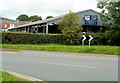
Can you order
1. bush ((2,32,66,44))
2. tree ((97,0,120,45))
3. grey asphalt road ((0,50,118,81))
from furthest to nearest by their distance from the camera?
1. bush ((2,32,66,44))
2. tree ((97,0,120,45))
3. grey asphalt road ((0,50,118,81))

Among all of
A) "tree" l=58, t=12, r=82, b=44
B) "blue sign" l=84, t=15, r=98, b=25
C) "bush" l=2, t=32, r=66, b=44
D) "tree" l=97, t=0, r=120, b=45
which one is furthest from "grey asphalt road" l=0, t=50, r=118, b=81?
"blue sign" l=84, t=15, r=98, b=25

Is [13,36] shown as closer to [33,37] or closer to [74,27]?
[33,37]

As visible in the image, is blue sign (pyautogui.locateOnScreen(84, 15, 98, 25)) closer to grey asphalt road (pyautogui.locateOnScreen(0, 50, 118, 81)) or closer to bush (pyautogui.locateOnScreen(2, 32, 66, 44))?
bush (pyautogui.locateOnScreen(2, 32, 66, 44))

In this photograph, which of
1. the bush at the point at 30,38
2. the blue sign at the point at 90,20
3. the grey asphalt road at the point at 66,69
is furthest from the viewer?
the blue sign at the point at 90,20

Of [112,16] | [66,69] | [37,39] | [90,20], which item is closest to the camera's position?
[66,69]

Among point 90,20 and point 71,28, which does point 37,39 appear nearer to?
point 71,28

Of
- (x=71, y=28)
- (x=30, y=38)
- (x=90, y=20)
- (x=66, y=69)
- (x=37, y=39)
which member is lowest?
(x=66, y=69)

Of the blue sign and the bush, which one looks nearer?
the bush

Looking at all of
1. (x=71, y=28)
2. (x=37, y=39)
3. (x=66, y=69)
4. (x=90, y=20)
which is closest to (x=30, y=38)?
(x=37, y=39)

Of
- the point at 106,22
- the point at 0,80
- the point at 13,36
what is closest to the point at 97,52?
the point at 106,22

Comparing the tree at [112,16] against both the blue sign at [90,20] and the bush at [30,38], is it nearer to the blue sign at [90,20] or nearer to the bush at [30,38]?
the bush at [30,38]

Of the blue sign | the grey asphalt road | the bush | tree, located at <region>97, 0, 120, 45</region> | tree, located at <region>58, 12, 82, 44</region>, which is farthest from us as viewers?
the blue sign

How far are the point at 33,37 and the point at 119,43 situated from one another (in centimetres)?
1448

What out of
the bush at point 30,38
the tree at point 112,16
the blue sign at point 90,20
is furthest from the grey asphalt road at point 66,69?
the blue sign at point 90,20
